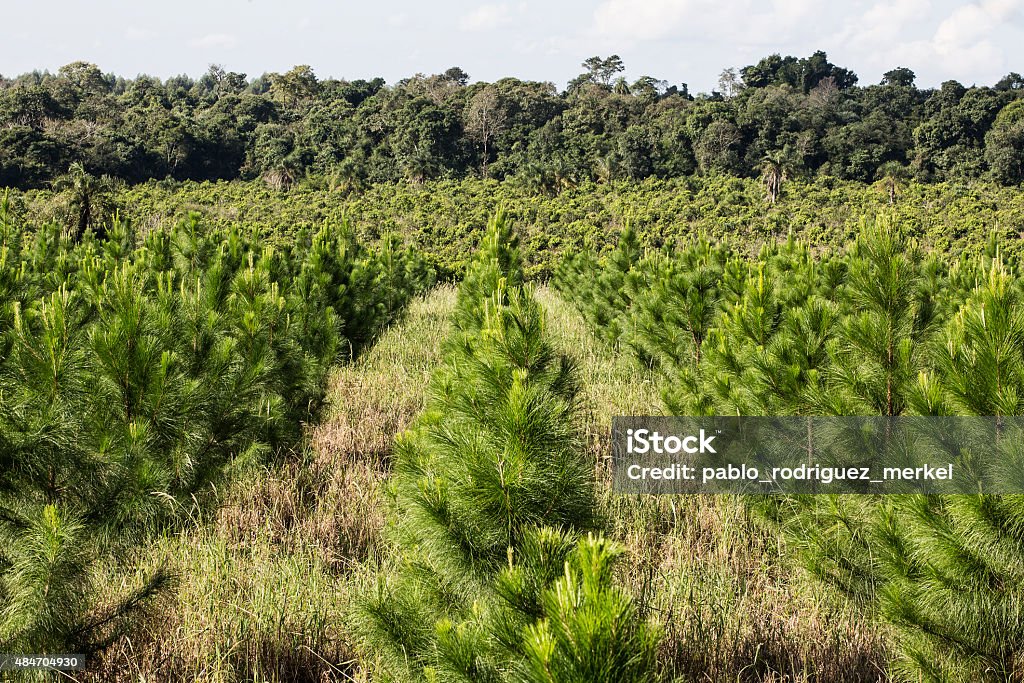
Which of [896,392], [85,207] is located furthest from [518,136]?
[896,392]

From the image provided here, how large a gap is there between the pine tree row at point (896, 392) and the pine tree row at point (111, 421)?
2770mm

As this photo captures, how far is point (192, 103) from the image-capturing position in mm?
56000

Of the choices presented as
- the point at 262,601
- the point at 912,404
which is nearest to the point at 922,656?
the point at 912,404

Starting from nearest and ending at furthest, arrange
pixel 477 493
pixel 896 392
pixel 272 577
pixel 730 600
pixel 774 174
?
pixel 477 493, pixel 730 600, pixel 272 577, pixel 896 392, pixel 774 174

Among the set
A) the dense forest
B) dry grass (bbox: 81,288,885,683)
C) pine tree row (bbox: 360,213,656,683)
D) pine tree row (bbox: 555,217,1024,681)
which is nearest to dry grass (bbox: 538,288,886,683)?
dry grass (bbox: 81,288,885,683)

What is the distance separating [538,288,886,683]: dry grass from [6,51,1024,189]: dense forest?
120 feet

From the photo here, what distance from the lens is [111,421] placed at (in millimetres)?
3020

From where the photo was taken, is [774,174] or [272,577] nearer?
[272,577]

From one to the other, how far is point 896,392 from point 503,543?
7.56 ft

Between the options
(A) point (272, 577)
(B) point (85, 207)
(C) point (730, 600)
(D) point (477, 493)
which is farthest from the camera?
(B) point (85, 207)

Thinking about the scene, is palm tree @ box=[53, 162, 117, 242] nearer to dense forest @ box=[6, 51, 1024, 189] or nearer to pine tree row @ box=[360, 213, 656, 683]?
pine tree row @ box=[360, 213, 656, 683]

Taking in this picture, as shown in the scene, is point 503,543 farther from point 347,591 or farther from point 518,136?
point 518,136

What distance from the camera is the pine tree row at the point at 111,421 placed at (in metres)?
2.25

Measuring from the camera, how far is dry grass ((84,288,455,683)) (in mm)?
2643
